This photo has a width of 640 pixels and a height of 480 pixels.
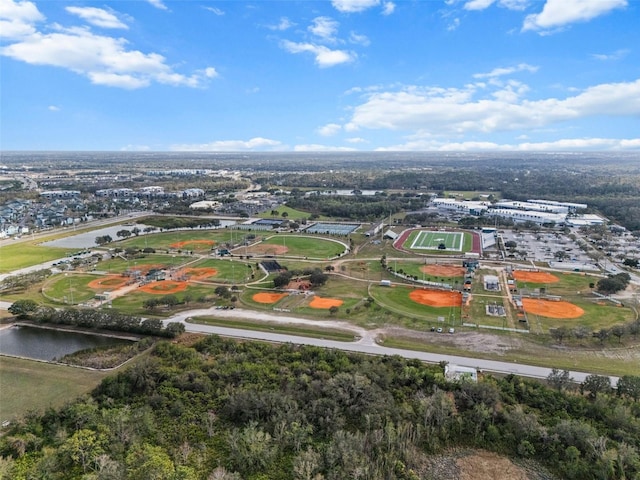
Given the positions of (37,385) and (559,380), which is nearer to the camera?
(559,380)

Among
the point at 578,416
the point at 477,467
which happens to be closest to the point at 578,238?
the point at 578,416

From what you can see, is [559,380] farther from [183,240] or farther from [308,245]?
[183,240]

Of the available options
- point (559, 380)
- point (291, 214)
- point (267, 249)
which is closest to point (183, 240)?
point (267, 249)

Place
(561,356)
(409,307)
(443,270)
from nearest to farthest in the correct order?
1. (561,356)
2. (409,307)
3. (443,270)

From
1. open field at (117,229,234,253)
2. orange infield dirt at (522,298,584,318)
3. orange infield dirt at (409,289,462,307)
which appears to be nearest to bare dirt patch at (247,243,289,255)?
open field at (117,229,234,253)

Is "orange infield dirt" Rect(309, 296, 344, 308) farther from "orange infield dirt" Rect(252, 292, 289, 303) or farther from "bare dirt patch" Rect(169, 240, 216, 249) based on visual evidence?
"bare dirt patch" Rect(169, 240, 216, 249)

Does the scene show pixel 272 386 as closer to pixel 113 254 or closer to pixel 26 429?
pixel 26 429

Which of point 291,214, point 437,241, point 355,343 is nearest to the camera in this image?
point 355,343
